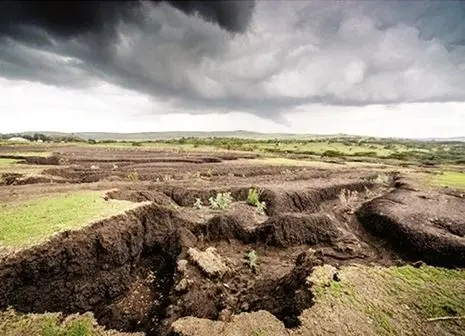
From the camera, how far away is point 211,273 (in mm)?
15477

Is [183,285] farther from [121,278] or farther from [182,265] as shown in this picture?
[121,278]

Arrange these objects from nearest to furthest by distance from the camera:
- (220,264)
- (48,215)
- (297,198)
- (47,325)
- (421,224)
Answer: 1. (47,325)
2. (48,215)
3. (220,264)
4. (421,224)
5. (297,198)


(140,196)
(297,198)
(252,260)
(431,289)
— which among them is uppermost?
(140,196)

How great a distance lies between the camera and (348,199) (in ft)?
95.7

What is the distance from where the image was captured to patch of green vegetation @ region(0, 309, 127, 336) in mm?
10570

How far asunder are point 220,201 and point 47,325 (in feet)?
43.3

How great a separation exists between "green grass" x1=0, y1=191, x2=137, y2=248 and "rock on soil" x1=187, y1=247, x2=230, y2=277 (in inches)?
148

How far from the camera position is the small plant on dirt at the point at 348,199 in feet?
87.3

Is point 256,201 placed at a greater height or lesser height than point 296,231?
greater

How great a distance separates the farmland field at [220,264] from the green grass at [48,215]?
0.22ft

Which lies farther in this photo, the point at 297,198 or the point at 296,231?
the point at 297,198

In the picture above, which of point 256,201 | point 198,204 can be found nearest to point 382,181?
point 256,201

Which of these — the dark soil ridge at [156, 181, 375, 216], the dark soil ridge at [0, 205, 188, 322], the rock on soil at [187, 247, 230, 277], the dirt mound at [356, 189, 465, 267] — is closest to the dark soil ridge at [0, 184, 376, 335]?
the dark soil ridge at [0, 205, 188, 322]

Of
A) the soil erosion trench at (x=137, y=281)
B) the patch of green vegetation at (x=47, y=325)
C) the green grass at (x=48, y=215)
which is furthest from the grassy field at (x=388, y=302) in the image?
the green grass at (x=48, y=215)
